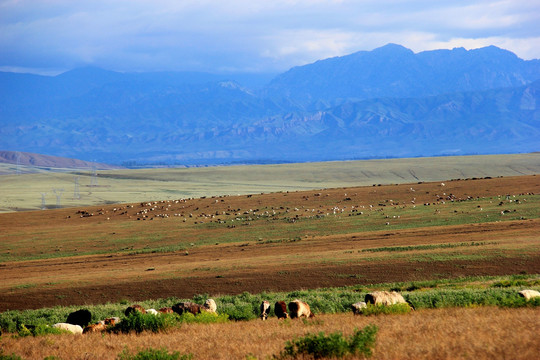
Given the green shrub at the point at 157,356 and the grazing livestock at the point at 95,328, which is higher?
the green shrub at the point at 157,356

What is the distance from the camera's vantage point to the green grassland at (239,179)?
11038 cm

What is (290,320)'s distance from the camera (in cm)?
1662

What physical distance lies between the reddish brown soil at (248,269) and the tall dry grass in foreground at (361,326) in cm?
1174

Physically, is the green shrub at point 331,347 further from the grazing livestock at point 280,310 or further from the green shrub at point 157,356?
the grazing livestock at point 280,310

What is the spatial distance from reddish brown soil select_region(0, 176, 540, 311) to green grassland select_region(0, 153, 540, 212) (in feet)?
199

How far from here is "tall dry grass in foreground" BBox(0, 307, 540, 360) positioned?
11094 mm

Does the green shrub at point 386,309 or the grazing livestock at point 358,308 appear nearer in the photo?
the green shrub at point 386,309

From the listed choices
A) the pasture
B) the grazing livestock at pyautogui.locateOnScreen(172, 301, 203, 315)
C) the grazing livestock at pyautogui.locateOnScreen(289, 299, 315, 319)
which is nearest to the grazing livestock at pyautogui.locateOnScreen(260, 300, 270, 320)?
the pasture

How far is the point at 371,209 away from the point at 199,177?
9177cm

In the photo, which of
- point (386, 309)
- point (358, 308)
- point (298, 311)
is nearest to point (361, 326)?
point (386, 309)

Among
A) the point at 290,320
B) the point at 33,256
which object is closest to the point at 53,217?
the point at 33,256

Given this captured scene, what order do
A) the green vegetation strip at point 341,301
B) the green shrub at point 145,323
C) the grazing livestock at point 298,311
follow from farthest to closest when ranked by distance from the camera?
the green vegetation strip at point 341,301
the grazing livestock at point 298,311
the green shrub at point 145,323

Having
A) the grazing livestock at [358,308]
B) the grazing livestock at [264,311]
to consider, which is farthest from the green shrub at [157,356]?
the grazing livestock at [358,308]

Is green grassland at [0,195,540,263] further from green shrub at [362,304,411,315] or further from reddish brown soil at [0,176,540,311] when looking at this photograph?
green shrub at [362,304,411,315]
